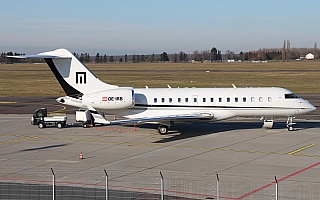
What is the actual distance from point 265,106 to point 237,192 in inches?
629

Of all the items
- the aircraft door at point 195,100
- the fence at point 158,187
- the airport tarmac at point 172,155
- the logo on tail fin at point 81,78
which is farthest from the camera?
the logo on tail fin at point 81,78

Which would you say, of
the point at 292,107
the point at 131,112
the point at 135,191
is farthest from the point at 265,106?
the point at 135,191

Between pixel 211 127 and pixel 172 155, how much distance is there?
10637 millimetres

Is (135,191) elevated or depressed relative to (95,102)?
depressed

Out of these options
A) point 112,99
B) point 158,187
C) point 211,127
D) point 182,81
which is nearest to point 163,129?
point 112,99

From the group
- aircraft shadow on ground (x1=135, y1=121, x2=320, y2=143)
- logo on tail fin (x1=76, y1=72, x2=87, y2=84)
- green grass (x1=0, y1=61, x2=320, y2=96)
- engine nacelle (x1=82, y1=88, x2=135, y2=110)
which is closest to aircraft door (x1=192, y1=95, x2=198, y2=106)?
aircraft shadow on ground (x1=135, y1=121, x2=320, y2=143)

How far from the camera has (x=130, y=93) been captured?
3450 centimetres

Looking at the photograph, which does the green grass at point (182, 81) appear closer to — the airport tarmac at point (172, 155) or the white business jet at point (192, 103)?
the white business jet at point (192, 103)

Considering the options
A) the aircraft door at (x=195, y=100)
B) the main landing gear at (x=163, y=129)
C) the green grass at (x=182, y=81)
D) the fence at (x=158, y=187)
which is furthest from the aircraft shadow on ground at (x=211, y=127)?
the green grass at (x=182, y=81)

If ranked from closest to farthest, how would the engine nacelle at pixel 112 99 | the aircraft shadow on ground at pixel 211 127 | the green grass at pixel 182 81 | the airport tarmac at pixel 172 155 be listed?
the airport tarmac at pixel 172 155, the engine nacelle at pixel 112 99, the aircraft shadow on ground at pixel 211 127, the green grass at pixel 182 81

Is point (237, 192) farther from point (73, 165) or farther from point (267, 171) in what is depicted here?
point (73, 165)

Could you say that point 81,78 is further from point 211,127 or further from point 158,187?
point 158,187

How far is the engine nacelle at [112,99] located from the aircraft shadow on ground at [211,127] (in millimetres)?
3491

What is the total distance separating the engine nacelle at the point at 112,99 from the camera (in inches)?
1350
